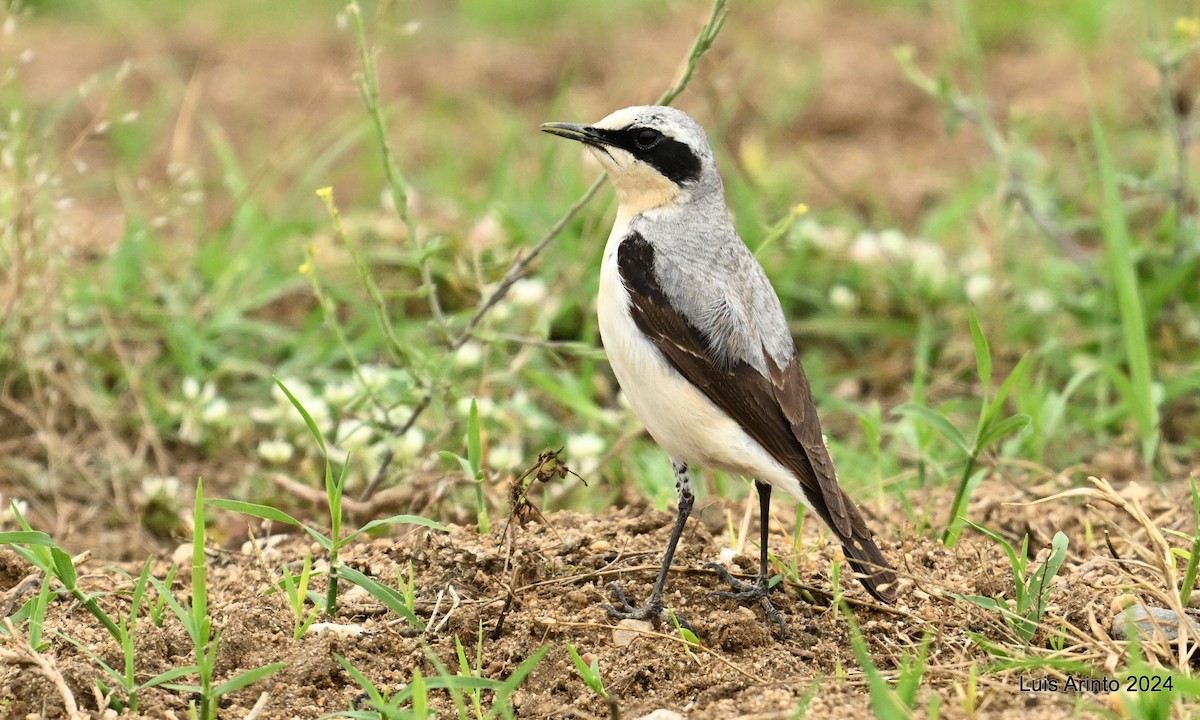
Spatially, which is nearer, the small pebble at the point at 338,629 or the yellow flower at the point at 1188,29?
the small pebble at the point at 338,629

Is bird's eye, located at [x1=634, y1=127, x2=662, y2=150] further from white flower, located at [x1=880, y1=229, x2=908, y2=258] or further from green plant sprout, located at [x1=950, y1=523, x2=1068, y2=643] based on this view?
white flower, located at [x1=880, y1=229, x2=908, y2=258]

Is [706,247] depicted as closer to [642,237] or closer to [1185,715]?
[642,237]

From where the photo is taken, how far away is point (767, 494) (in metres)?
4.71

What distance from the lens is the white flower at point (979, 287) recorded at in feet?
24.1

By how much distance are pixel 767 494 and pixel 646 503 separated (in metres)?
0.70

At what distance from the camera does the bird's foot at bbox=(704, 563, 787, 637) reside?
429cm

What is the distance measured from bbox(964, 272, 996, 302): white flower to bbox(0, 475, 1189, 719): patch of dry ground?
8.31 feet

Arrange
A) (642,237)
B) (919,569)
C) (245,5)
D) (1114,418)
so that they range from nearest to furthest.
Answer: (919,569), (642,237), (1114,418), (245,5)

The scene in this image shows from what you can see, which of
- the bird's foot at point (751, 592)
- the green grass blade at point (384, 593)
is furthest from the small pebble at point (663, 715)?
the green grass blade at point (384, 593)

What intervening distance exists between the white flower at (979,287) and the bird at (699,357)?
2.62 metres

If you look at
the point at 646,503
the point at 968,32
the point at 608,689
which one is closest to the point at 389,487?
the point at 646,503

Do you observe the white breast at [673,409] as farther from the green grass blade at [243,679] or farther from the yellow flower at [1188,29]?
the yellow flower at [1188,29]

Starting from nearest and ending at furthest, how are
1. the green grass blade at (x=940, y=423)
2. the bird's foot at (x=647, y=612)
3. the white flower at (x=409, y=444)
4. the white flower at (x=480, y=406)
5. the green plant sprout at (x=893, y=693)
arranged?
the green plant sprout at (x=893, y=693) → the bird's foot at (x=647, y=612) → the green grass blade at (x=940, y=423) → the white flower at (x=409, y=444) → the white flower at (x=480, y=406)

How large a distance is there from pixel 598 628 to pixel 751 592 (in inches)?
19.6
